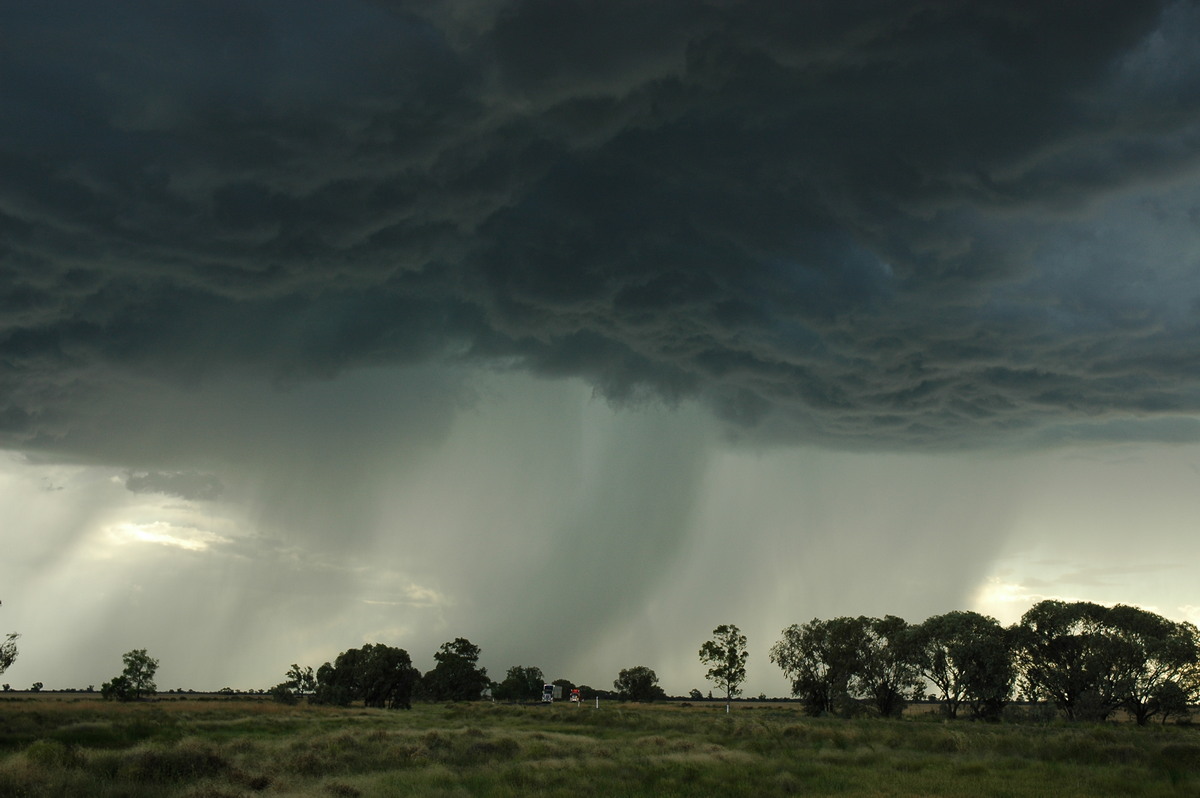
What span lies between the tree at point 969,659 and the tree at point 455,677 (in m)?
110

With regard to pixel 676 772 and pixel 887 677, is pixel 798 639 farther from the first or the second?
pixel 676 772

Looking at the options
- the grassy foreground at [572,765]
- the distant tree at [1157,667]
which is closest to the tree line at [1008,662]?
the distant tree at [1157,667]

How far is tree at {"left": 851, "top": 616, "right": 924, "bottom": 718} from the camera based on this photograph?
8812 centimetres

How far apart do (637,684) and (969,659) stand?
116974 millimetres

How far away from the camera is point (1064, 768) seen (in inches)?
1270

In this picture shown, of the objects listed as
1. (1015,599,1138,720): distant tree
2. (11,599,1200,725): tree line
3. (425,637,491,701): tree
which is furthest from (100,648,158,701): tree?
(1015,599,1138,720): distant tree

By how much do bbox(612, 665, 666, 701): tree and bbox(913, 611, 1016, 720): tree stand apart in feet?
360

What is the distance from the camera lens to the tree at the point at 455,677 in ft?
550

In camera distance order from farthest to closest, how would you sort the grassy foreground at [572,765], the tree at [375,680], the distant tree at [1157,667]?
1. the tree at [375,680]
2. the distant tree at [1157,667]
3. the grassy foreground at [572,765]

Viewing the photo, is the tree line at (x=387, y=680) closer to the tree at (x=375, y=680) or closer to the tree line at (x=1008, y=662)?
the tree at (x=375, y=680)

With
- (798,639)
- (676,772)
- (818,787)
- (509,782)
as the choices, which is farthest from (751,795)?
(798,639)

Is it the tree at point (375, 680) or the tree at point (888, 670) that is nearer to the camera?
the tree at point (888, 670)

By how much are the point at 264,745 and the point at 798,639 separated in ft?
250

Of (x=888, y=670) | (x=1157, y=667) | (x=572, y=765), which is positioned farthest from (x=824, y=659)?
(x=572, y=765)
